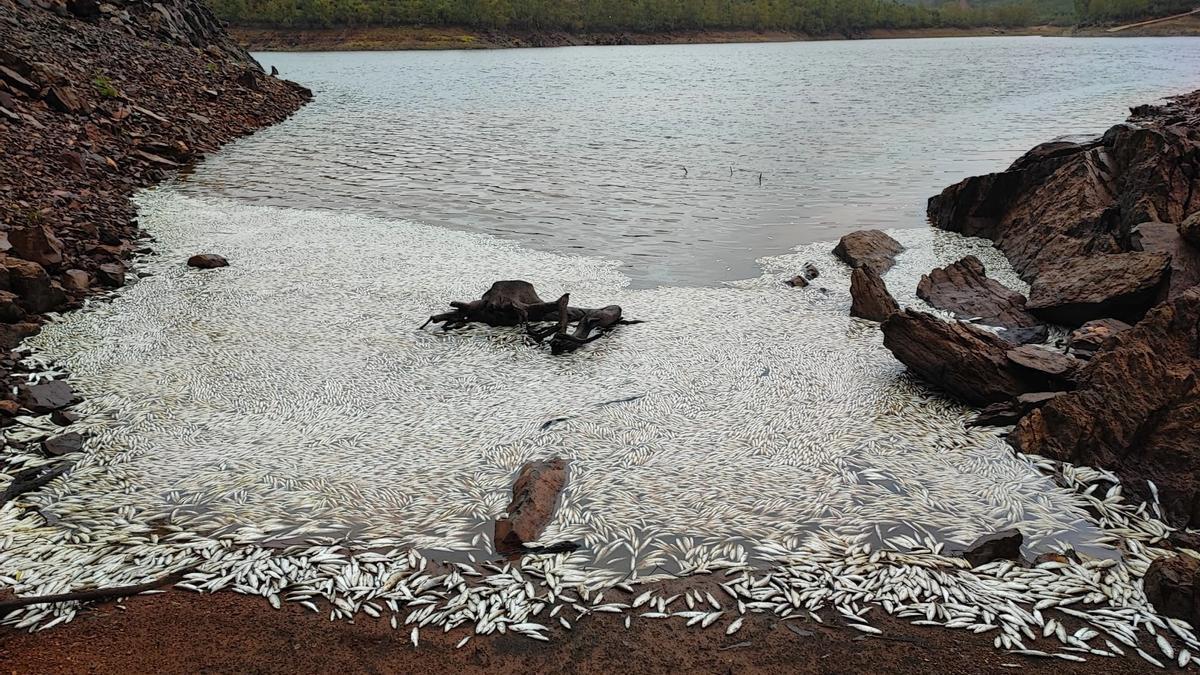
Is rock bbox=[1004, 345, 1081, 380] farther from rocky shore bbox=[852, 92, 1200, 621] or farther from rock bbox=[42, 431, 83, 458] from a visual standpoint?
rock bbox=[42, 431, 83, 458]

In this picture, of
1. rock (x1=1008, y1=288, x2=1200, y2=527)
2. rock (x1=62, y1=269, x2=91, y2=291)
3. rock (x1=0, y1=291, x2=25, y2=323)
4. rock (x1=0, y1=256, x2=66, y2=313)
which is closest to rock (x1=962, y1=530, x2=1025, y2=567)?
rock (x1=1008, y1=288, x2=1200, y2=527)

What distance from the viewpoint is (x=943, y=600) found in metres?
4.49

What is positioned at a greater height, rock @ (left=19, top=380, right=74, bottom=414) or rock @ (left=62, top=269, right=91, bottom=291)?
rock @ (left=62, top=269, right=91, bottom=291)

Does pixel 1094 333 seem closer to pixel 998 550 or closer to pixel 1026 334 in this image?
pixel 1026 334

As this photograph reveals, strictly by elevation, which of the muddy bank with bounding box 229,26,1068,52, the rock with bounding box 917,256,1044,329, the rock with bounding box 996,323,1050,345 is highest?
the muddy bank with bounding box 229,26,1068,52

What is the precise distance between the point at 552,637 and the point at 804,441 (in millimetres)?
2968

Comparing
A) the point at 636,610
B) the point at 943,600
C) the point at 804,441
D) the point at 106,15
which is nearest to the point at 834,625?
the point at 943,600

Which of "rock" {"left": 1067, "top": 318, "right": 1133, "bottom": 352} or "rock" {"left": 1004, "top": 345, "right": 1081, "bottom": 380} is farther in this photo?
"rock" {"left": 1067, "top": 318, "right": 1133, "bottom": 352}

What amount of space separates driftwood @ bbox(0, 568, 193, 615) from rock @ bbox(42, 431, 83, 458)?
6.45ft

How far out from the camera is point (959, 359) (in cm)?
686

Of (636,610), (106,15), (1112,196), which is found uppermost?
(106,15)

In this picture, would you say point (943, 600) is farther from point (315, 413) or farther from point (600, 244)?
point (600, 244)

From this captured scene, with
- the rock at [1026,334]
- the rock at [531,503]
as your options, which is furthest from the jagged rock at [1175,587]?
the rock at [1026,334]

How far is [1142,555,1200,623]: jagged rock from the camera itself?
4188 millimetres
